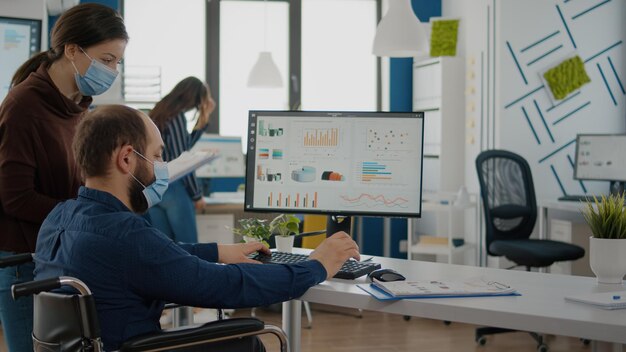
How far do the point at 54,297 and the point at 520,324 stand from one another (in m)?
0.98

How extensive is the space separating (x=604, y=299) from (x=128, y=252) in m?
1.06

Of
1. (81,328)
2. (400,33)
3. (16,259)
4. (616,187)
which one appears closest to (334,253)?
(81,328)

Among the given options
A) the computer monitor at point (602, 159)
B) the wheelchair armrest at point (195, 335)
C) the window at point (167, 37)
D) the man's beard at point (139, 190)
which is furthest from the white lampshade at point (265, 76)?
the wheelchair armrest at point (195, 335)

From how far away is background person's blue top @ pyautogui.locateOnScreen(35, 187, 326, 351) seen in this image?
1.59 metres

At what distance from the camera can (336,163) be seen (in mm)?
2465

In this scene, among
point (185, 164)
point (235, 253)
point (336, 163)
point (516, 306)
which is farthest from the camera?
point (185, 164)

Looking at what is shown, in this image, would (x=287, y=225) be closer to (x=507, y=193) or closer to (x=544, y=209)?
(x=507, y=193)

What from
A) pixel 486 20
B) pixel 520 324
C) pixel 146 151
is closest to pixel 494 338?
pixel 486 20

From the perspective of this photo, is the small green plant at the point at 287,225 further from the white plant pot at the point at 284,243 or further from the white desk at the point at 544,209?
the white desk at the point at 544,209

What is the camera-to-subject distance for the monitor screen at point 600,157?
5.03 metres

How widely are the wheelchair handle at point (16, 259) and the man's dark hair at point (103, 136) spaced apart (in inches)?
14.9

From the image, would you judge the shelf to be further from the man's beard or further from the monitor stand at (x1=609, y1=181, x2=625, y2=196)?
the man's beard

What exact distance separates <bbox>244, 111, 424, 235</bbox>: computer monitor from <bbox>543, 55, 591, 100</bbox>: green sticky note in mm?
3410

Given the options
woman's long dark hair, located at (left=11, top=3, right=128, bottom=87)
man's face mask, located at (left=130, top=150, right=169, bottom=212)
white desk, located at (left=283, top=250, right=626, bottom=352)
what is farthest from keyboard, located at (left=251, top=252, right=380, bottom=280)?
woman's long dark hair, located at (left=11, top=3, right=128, bottom=87)
